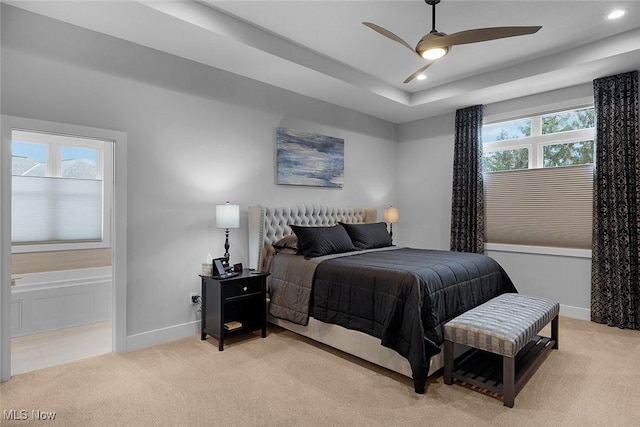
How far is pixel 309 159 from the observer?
16.3ft

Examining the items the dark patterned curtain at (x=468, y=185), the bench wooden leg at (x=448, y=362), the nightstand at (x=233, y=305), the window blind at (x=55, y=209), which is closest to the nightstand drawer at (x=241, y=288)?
the nightstand at (x=233, y=305)

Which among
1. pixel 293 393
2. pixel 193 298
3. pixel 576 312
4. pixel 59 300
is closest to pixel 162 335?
pixel 193 298

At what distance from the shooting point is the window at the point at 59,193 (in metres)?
4.03

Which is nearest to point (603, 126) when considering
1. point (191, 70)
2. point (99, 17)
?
point (191, 70)

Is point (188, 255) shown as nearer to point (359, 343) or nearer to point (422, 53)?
point (359, 343)

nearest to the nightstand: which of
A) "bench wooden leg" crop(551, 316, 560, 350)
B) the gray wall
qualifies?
the gray wall

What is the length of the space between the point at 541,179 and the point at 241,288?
419cm

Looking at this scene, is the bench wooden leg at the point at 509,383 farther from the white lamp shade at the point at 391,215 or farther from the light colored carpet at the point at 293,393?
the white lamp shade at the point at 391,215

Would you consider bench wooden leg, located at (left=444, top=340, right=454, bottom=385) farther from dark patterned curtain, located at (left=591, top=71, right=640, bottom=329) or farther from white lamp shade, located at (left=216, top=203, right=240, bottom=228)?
dark patterned curtain, located at (left=591, top=71, right=640, bottom=329)

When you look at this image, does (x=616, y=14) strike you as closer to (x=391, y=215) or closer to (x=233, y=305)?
(x=391, y=215)

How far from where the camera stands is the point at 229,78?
4094 millimetres

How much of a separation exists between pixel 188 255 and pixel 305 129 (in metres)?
2.36

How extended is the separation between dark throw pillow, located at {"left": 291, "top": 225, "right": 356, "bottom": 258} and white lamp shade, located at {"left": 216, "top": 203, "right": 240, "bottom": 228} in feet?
2.41

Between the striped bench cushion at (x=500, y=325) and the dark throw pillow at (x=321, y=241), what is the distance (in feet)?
5.27
